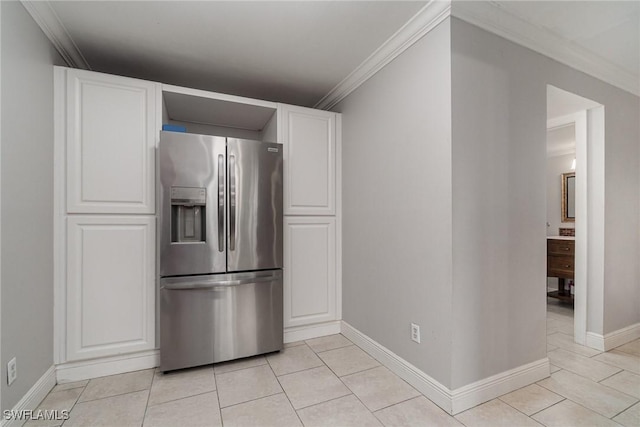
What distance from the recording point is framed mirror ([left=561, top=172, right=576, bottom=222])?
14.4 ft

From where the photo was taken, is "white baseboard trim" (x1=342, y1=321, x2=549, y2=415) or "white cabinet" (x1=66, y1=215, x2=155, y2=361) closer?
"white baseboard trim" (x1=342, y1=321, x2=549, y2=415)

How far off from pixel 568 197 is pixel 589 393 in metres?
3.56

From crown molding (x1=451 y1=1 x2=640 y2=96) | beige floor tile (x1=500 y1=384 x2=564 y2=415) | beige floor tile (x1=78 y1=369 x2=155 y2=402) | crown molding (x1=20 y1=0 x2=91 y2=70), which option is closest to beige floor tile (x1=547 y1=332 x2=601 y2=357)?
beige floor tile (x1=500 y1=384 x2=564 y2=415)

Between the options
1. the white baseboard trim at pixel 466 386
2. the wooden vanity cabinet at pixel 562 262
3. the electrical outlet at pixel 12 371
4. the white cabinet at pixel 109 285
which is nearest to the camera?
the electrical outlet at pixel 12 371

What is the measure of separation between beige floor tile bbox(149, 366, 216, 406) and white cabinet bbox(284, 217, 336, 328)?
79 centimetres

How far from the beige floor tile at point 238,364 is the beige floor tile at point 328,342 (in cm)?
47

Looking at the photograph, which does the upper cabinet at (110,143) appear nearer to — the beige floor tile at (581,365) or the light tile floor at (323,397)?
the light tile floor at (323,397)

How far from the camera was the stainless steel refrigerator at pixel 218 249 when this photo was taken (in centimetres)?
213

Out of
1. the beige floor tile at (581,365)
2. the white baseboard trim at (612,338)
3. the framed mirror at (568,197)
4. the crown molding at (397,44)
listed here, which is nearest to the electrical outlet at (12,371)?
the crown molding at (397,44)

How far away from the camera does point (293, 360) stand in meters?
2.37

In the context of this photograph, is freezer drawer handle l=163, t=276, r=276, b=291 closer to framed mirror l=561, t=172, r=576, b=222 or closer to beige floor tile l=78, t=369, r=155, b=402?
beige floor tile l=78, t=369, r=155, b=402

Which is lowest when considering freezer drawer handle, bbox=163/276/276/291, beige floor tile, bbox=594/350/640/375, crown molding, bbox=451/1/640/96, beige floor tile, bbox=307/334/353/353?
beige floor tile, bbox=307/334/353/353

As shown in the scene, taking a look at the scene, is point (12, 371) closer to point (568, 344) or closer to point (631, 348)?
point (568, 344)

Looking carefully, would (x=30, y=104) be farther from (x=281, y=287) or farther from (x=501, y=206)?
(x=501, y=206)
